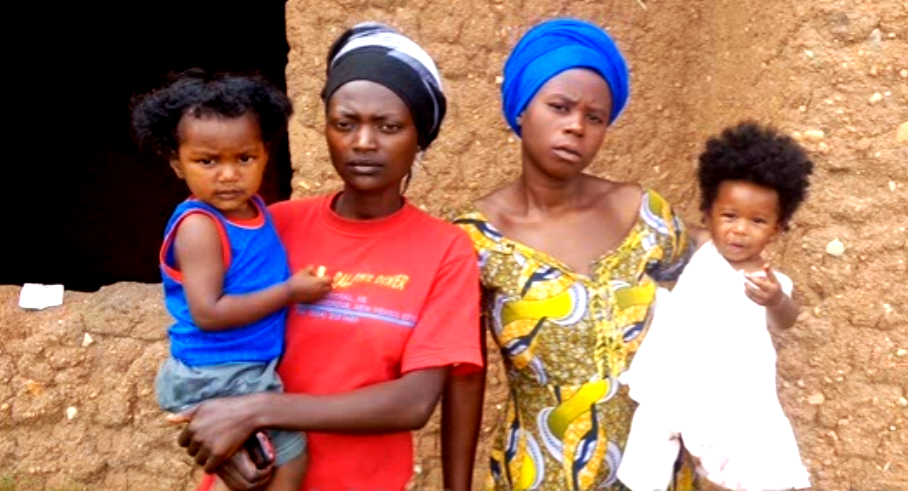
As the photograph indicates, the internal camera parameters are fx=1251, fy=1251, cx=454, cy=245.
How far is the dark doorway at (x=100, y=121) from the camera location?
Answer: 577cm

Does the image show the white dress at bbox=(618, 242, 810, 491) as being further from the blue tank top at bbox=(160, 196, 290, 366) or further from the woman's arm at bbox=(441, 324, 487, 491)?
the blue tank top at bbox=(160, 196, 290, 366)

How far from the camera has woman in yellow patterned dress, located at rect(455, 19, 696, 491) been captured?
216 centimetres

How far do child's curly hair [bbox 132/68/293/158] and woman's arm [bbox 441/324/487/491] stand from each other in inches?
21.8

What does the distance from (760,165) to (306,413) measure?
840 mm

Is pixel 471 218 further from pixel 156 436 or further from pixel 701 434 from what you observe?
pixel 156 436

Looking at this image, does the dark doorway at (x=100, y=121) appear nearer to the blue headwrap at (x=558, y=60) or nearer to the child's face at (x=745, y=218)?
the blue headwrap at (x=558, y=60)

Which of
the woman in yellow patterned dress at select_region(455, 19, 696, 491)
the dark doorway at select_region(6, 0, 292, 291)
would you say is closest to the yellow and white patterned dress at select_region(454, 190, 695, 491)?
the woman in yellow patterned dress at select_region(455, 19, 696, 491)

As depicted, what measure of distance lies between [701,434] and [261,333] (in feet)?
2.40

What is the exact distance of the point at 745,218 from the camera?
6.77ft

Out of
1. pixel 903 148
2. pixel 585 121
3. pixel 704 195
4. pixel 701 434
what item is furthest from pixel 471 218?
pixel 903 148

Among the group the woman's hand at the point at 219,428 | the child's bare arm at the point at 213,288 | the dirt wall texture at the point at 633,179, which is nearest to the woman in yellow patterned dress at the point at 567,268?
the child's bare arm at the point at 213,288

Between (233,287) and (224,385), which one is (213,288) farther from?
(224,385)

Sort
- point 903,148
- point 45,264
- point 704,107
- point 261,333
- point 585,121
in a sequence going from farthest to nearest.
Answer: point 45,264 → point 704,107 → point 903,148 → point 585,121 → point 261,333

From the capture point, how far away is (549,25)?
87.9 inches
